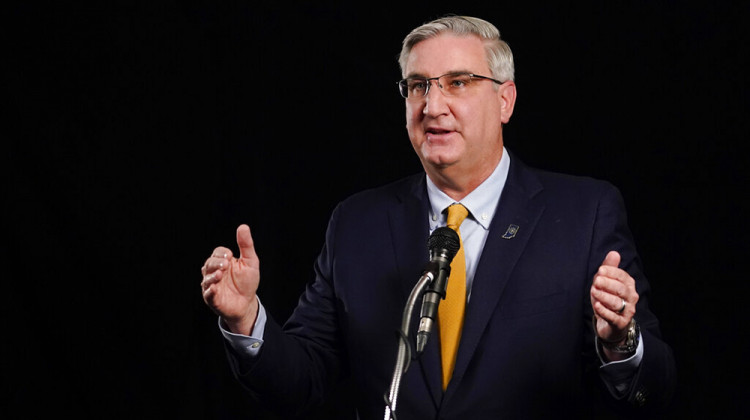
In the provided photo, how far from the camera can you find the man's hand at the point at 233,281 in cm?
185

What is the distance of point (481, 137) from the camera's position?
2311 mm

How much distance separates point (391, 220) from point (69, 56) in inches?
58.2

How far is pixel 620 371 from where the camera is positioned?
182 centimetres

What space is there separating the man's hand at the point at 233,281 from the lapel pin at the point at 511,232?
0.63 metres

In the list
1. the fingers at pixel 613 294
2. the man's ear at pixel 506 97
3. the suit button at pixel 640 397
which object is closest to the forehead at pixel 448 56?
the man's ear at pixel 506 97

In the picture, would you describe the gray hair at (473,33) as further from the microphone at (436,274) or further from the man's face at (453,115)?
the microphone at (436,274)

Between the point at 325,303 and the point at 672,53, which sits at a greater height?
the point at 672,53

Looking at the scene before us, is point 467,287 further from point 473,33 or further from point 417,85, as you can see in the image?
point 473,33

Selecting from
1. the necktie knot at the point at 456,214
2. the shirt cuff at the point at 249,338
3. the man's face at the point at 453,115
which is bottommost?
the shirt cuff at the point at 249,338

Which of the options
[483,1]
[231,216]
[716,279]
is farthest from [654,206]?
[231,216]

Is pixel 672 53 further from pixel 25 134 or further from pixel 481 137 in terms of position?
pixel 25 134

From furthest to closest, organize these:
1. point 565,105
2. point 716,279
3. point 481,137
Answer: point 565,105
point 716,279
point 481,137

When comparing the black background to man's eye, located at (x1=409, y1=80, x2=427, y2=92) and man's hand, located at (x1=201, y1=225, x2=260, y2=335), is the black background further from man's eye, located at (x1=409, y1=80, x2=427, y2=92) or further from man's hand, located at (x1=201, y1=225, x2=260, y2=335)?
man's hand, located at (x1=201, y1=225, x2=260, y2=335)

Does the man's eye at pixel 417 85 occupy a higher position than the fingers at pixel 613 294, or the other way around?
the man's eye at pixel 417 85
